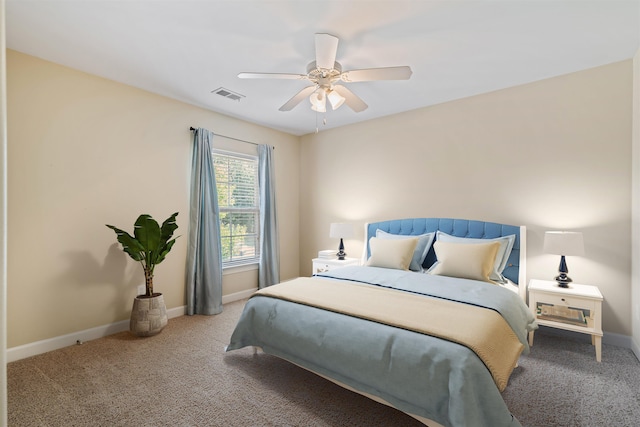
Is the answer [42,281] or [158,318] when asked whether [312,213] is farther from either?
[42,281]

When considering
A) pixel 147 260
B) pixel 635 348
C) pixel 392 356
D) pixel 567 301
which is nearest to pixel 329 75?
pixel 392 356

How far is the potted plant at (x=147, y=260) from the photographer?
9.72 ft

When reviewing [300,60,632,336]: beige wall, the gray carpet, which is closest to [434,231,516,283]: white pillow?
[300,60,632,336]: beige wall

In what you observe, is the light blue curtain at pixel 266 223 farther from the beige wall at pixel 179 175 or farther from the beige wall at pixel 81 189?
the beige wall at pixel 81 189

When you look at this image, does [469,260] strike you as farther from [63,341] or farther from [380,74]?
[63,341]

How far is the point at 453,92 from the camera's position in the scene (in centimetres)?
348

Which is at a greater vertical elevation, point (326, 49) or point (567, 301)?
point (326, 49)

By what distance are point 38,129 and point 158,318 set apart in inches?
82.9

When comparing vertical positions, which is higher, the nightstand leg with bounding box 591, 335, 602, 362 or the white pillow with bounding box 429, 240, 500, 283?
the white pillow with bounding box 429, 240, 500, 283

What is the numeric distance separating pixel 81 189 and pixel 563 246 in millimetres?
4670

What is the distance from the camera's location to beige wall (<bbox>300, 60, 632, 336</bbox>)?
2811 millimetres

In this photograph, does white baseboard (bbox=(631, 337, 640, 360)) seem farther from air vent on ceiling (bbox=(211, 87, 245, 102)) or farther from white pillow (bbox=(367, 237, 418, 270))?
air vent on ceiling (bbox=(211, 87, 245, 102))

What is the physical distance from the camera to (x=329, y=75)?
2490mm

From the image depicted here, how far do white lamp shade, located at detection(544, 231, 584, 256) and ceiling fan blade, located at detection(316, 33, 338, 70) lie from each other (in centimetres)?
254
